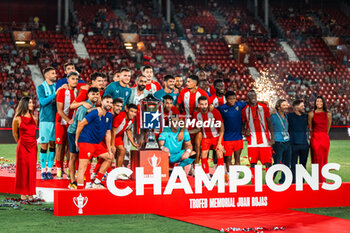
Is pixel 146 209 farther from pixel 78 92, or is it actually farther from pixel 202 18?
pixel 202 18

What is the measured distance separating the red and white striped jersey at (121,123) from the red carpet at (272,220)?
1859 mm

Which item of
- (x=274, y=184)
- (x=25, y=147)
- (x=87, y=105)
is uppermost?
(x=87, y=105)

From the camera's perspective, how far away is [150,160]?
891 cm

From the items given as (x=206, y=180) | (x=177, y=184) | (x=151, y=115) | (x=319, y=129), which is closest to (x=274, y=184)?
(x=206, y=180)

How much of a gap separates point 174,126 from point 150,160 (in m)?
0.89

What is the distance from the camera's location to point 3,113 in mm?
22938

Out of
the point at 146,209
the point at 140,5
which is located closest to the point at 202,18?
the point at 140,5

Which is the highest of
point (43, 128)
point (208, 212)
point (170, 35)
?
point (170, 35)

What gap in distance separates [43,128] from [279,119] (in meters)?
3.76

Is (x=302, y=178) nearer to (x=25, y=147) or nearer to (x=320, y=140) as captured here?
(x=320, y=140)

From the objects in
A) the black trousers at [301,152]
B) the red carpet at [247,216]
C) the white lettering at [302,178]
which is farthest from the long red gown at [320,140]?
the white lettering at [302,178]

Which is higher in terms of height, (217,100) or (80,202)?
(217,100)

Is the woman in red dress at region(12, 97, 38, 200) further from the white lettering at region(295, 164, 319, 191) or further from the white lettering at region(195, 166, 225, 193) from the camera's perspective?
the white lettering at region(295, 164, 319, 191)

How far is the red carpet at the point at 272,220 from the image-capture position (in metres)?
7.11
